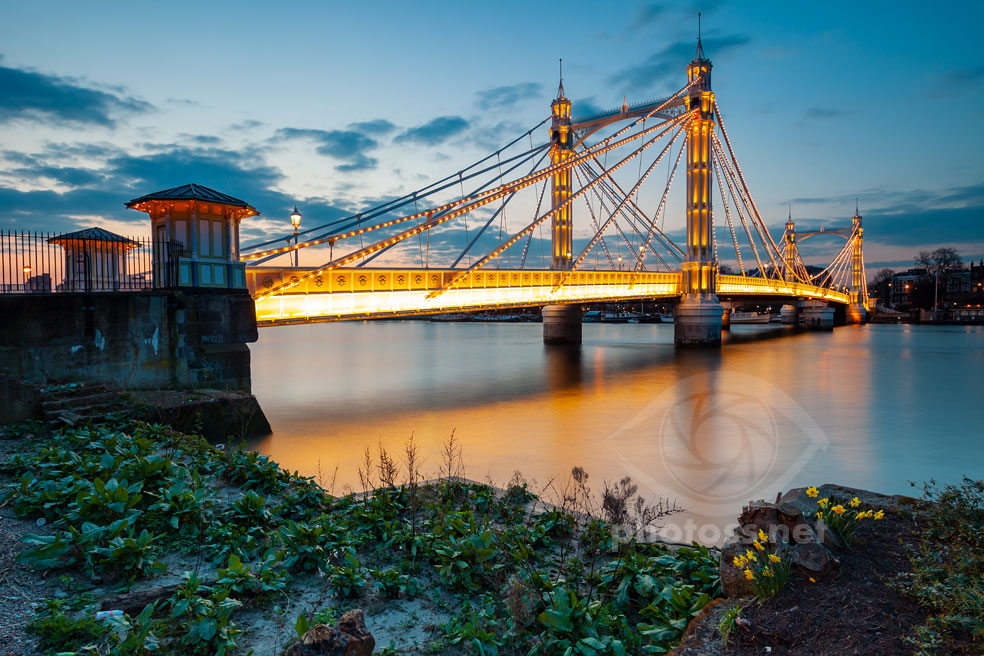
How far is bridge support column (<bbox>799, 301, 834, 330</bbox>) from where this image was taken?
72.2m

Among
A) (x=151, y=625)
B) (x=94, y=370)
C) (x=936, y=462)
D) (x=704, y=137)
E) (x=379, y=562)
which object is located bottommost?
(x=936, y=462)

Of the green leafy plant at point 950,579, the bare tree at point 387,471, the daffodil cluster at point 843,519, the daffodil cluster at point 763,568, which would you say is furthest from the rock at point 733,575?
the bare tree at point 387,471

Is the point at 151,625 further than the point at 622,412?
No

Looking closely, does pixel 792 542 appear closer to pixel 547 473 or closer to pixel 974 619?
pixel 974 619

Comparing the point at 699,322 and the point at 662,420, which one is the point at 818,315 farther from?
the point at 662,420

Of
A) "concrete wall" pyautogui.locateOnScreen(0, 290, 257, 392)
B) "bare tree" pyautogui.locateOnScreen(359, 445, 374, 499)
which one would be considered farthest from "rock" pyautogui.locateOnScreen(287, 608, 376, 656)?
"concrete wall" pyautogui.locateOnScreen(0, 290, 257, 392)

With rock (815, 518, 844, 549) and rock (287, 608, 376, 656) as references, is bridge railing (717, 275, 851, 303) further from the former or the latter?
rock (287, 608, 376, 656)

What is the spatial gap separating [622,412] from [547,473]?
803cm

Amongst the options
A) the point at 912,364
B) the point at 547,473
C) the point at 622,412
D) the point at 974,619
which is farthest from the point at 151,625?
the point at 912,364

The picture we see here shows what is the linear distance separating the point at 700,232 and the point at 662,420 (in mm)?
24838

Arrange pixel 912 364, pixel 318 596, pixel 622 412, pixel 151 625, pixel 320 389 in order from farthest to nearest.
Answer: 1. pixel 912 364
2. pixel 320 389
3. pixel 622 412
4. pixel 318 596
5. pixel 151 625

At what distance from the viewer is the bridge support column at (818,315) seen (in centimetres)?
7225

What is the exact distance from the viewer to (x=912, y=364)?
32.0 metres

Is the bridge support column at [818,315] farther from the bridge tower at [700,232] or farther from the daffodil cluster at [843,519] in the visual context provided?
the daffodil cluster at [843,519]
